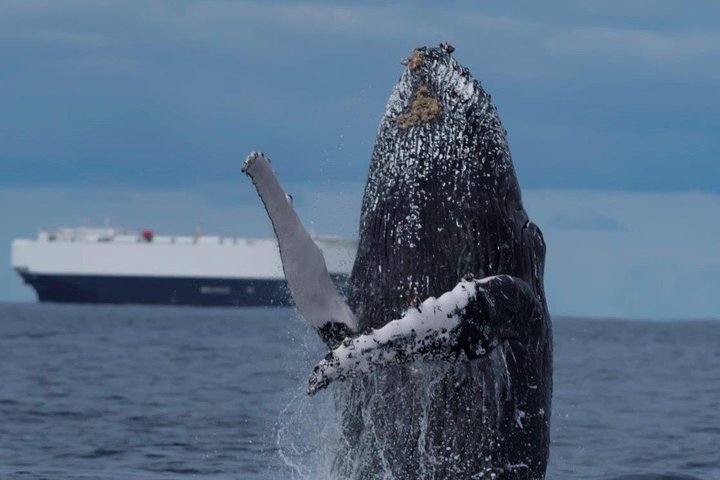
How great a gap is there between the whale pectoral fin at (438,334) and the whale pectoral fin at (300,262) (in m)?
0.86

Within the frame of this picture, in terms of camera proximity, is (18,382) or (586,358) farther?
(586,358)

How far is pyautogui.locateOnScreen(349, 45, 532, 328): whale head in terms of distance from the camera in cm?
780

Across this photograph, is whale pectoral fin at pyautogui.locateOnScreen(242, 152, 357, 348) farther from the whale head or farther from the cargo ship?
the cargo ship

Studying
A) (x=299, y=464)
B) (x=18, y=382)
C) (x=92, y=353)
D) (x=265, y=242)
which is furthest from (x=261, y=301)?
(x=299, y=464)

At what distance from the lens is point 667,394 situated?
27.7m

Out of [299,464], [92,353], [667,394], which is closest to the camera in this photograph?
[299,464]

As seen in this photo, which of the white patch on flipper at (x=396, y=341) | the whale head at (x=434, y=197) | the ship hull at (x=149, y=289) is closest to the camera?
the white patch on flipper at (x=396, y=341)

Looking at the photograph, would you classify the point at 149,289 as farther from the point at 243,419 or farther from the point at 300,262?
the point at 300,262

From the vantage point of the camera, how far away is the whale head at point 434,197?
780 cm

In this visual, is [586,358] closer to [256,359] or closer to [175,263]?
[256,359]

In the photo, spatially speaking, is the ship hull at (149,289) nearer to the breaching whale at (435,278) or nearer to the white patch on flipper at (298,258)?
the breaching whale at (435,278)

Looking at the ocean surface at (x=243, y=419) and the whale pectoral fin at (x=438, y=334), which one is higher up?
the whale pectoral fin at (x=438, y=334)

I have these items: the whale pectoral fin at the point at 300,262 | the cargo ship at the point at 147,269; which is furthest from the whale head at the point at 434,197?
the cargo ship at the point at 147,269

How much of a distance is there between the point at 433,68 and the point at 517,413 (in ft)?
6.27
